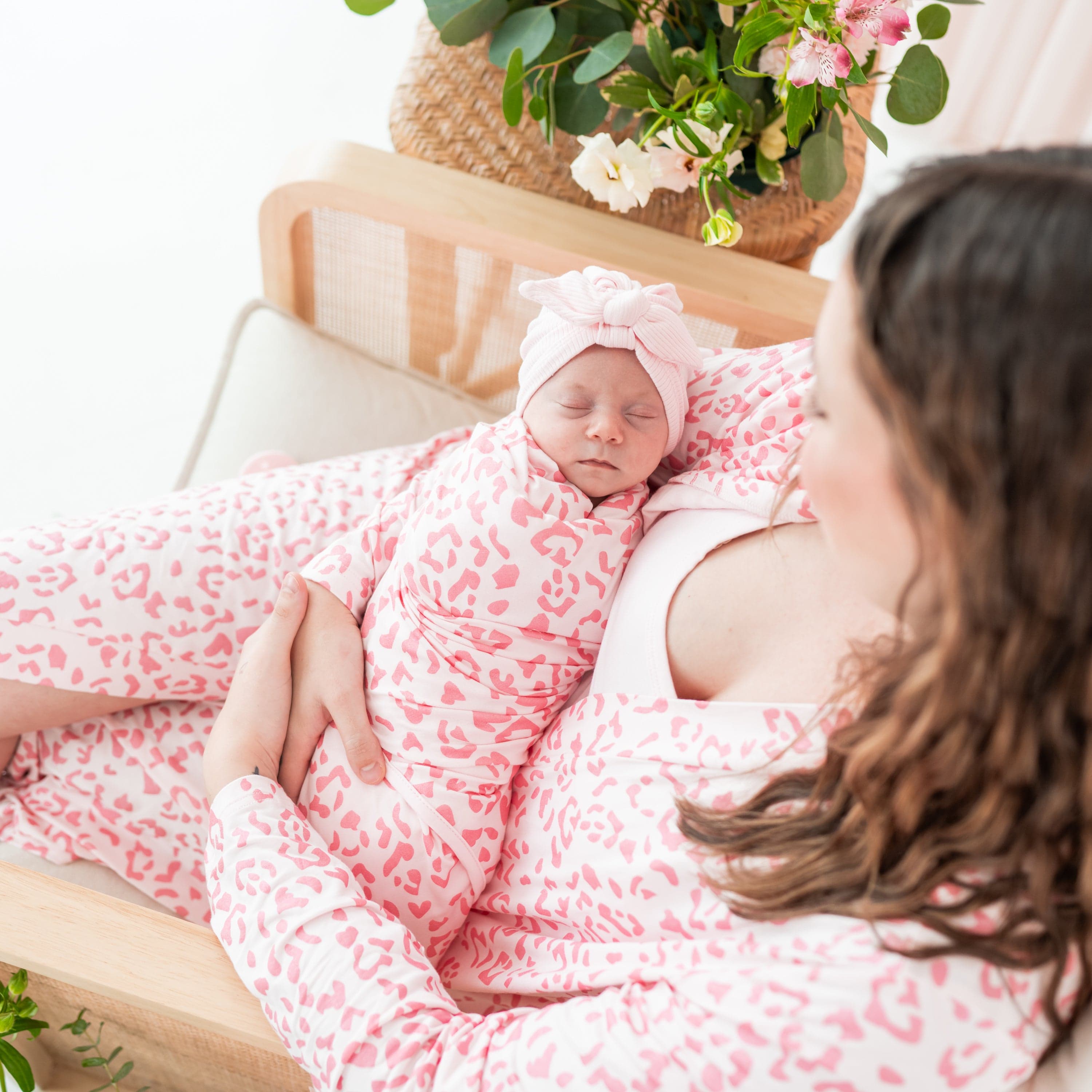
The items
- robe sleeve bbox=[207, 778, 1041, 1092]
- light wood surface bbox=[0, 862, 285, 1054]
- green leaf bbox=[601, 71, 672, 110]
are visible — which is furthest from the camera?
green leaf bbox=[601, 71, 672, 110]

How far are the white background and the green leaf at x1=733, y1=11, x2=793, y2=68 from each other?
1.49 meters

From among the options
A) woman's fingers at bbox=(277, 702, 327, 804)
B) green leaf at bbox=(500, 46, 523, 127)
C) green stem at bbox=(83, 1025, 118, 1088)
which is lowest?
green stem at bbox=(83, 1025, 118, 1088)

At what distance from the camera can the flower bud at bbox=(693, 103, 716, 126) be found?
1149 mm

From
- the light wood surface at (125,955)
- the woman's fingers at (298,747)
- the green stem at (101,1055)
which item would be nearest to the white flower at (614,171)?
the woman's fingers at (298,747)

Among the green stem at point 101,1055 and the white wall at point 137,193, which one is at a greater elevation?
the white wall at point 137,193

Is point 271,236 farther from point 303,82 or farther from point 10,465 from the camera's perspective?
point 303,82

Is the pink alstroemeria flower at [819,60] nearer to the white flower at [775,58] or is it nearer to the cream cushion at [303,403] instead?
the white flower at [775,58]

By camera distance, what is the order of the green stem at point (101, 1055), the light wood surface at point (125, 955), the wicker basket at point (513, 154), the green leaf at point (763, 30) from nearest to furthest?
the light wood surface at point (125, 955)
the green stem at point (101, 1055)
the green leaf at point (763, 30)
the wicker basket at point (513, 154)

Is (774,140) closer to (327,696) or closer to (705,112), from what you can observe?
(705,112)

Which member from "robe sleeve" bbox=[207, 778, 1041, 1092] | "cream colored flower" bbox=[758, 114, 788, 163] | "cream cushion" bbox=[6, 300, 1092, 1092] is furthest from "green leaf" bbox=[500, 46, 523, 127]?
"robe sleeve" bbox=[207, 778, 1041, 1092]

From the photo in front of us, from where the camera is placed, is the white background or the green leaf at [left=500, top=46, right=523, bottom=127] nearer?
the green leaf at [left=500, top=46, right=523, bottom=127]

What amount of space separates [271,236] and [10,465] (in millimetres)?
984

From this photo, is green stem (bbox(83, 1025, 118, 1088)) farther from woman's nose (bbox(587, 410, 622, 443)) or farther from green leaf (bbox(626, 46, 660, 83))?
green leaf (bbox(626, 46, 660, 83))

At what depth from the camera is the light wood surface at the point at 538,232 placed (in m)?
1.29
